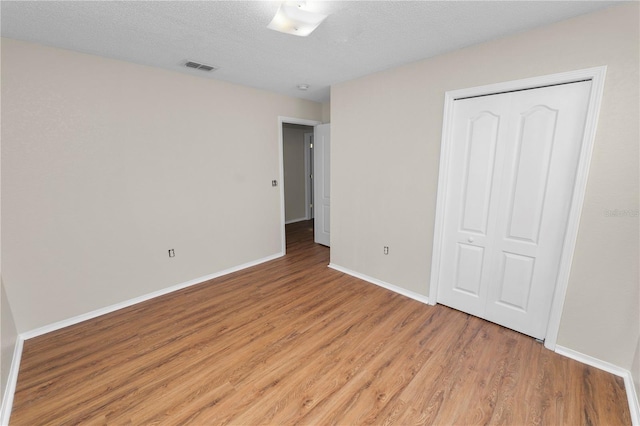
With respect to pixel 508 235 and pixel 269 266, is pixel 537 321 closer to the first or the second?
pixel 508 235

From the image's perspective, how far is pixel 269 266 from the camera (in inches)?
155

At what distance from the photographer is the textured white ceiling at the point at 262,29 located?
1723 mm

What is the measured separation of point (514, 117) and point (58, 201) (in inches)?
154

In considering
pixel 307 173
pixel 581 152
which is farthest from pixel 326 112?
pixel 581 152

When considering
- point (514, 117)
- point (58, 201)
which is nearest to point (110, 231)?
point (58, 201)

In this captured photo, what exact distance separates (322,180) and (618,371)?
12.5 feet

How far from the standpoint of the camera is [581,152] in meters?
1.93

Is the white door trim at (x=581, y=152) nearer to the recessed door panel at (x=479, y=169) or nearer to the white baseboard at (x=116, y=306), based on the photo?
the recessed door panel at (x=479, y=169)

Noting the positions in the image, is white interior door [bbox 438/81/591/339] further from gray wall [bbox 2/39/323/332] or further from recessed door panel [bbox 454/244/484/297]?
gray wall [bbox 2/39/323/332]

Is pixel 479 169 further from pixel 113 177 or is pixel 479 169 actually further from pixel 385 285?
pixel 113 177

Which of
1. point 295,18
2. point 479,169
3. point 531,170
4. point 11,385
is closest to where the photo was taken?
point 295,18

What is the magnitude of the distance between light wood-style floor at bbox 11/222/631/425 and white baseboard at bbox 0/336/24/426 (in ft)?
0.13

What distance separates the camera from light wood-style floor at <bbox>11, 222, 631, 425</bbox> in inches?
65.3

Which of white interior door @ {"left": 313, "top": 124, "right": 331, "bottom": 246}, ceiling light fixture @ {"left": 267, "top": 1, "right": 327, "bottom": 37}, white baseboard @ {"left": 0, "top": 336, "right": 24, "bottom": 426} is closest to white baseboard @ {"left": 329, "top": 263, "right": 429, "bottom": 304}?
white interior door @ {"left": 313, "top": 124, "right": 331, "bottom": 246}
